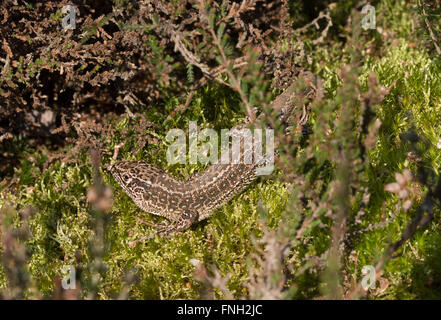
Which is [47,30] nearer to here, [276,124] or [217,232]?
[217,232]

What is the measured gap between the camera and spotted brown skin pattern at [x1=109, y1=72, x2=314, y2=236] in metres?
5.24

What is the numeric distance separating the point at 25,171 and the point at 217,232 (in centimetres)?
267

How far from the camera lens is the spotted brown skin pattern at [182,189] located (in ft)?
17.2

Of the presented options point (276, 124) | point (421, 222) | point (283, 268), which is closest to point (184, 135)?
point (283, 268)

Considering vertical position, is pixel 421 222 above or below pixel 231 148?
below

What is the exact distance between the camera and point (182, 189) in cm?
532

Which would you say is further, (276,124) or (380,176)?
(380,176)

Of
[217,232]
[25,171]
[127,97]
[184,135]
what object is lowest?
[217,232]

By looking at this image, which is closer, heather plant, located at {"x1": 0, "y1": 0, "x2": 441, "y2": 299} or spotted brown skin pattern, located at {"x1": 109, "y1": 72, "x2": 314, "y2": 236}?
heather plant, located at {"x1": 0, "y1": 0, "x2": 441, "y2": 299}

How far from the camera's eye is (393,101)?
5.99m

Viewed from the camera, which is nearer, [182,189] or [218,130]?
[182,189]

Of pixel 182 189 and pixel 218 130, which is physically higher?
pixel 218 130

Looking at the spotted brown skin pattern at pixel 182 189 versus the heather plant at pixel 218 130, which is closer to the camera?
the heather plant at pixel 218 130
